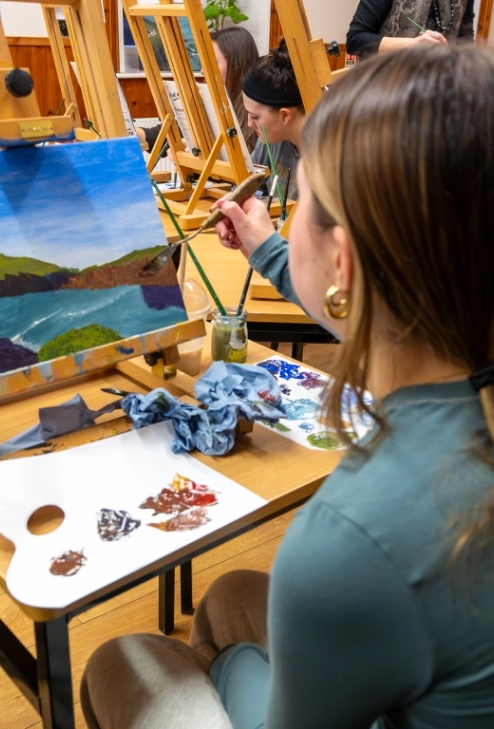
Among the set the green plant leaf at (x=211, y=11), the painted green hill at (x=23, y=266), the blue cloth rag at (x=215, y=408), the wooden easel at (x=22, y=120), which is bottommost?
the blue cloth rag at (x=215, y=408)

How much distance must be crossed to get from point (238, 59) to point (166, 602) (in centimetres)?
225

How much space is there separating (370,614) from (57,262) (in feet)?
2.83

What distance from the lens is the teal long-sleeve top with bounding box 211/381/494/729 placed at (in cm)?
54

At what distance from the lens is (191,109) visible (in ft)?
9.05

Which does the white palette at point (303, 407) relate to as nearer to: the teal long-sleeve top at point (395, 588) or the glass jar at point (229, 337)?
the glass jar at point (229, 337)

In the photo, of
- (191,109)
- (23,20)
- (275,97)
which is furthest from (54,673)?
(23,20)

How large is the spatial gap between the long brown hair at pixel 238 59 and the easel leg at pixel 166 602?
1.99 metres

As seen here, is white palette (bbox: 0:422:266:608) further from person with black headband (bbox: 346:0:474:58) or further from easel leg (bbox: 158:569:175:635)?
person with black headband (bbox: 346:0:474:58)

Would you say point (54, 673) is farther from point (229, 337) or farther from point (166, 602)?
point (166, 602)

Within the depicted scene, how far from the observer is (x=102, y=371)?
1394 millimetres

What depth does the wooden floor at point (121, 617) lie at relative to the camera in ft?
5.04

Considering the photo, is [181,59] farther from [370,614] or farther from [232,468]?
[370,614]

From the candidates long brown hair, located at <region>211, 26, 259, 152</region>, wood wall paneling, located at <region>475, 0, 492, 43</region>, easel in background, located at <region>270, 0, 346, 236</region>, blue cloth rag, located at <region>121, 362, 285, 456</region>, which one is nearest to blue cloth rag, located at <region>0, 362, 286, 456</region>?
blue cloth rag, located at <region>121, 362, 285, 456</region>

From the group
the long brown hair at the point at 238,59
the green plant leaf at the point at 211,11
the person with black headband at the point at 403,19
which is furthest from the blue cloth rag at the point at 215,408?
the green plant leaf at the point at 211,11
